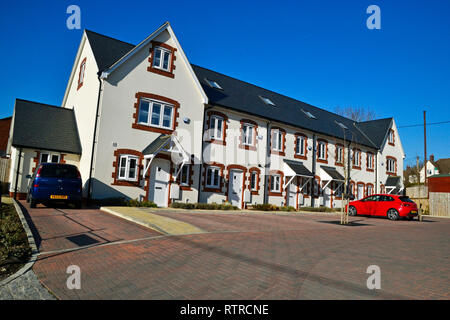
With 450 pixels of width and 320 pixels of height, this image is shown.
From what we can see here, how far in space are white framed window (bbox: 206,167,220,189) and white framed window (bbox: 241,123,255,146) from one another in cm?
311

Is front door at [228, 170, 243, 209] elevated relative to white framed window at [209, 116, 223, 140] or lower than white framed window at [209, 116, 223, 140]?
lower

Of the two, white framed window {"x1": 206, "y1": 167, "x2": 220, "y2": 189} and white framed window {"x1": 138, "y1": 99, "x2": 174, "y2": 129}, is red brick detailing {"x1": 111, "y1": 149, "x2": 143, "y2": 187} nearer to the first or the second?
white framed window {"x1": 138, "y1": 99, "x2": 174, "y2": 129}

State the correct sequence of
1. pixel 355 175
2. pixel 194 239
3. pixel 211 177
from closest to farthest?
pixel 194 239, pixel 211 177, pixel 355 175

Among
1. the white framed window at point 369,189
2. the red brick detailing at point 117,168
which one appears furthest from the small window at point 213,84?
the white framed window at point 369,189

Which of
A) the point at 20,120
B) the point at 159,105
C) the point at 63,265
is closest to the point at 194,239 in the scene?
the point at 63,265

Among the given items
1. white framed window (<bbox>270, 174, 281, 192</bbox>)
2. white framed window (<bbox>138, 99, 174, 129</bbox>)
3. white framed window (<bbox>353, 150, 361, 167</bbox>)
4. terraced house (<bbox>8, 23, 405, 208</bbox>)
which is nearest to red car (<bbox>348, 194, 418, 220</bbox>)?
terraced house (<bbox>8, 23, 405, 208</bbox>)

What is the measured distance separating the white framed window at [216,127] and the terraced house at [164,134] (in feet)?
0.22

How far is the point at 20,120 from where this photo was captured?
17547 mm

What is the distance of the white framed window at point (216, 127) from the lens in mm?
20719

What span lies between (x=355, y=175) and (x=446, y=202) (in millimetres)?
7529

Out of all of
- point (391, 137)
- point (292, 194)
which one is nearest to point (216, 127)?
point (292, 194)

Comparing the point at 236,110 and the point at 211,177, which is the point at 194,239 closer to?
the point at 211,177

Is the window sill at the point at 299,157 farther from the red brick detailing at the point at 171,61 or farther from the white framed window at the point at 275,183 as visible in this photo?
the red brick detailing at the point at 171,61

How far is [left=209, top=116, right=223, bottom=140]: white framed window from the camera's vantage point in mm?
20719
